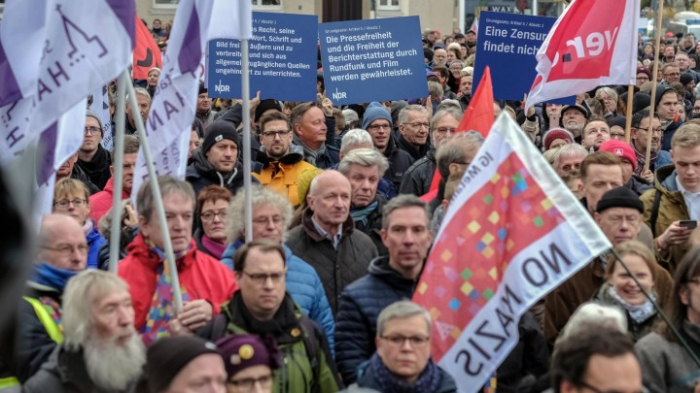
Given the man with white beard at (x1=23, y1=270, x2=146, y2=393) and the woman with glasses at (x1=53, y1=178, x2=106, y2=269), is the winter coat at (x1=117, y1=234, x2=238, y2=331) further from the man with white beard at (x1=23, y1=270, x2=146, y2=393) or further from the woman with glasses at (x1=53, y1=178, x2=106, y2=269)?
the woman with glasses at (x1=53, y1=178, x2=106, y2=269)

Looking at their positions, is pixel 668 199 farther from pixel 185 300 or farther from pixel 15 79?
pixel 15 79

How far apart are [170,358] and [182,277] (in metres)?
1.60

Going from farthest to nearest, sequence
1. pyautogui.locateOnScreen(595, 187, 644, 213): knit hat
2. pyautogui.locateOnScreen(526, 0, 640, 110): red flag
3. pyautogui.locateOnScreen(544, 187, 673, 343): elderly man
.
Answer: pyautogui.locateOnScreen(526, 0, 640, 110): red flag, pyautogui.locateOnScreen(595, 187, 644, 213): knit hat, pyautogui.locateOnScreen(544, 187, 673, 343): elderly man

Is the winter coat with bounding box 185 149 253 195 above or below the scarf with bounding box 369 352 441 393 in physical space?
above

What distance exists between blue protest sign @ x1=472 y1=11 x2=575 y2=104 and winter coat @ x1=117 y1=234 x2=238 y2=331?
5.78 metres

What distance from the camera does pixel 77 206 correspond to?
19.4 ft

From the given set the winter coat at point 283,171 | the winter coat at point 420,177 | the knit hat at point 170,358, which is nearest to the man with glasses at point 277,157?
the winter coat at point 283,171

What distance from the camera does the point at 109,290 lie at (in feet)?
11.5

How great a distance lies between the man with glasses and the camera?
24.7 feet

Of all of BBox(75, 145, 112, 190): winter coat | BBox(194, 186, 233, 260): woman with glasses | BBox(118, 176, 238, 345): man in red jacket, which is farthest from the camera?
BBox(75, 145, 112, 190): winter coat

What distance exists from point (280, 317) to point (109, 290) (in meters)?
0.68

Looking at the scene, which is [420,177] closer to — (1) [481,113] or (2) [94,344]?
(1) [481,113]

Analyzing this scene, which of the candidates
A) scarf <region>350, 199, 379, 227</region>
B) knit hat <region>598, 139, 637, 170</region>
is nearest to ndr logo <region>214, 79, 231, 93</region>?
scarf <region>350, 199, 379, 227</region>

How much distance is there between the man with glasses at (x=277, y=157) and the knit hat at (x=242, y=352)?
12.9ft
